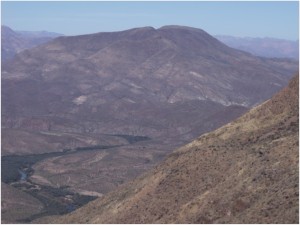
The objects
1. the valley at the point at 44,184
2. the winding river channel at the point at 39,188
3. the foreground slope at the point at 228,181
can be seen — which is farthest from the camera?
the valley at the point at 44,184

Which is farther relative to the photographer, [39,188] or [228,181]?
[39,188]

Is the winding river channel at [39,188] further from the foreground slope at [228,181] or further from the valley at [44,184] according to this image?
the foreground slope at [228,181]

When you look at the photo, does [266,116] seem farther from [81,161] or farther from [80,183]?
[81,161]

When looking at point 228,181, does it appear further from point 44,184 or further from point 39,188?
point 44,184

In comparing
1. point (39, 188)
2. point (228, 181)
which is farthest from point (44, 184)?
point (228, 181)

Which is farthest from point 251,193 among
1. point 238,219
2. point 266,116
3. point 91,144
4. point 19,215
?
point 91,144

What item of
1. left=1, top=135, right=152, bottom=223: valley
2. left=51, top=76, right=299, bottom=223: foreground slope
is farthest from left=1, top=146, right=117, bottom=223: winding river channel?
left=51, top=76, right=299, bottom=223: foreground slope

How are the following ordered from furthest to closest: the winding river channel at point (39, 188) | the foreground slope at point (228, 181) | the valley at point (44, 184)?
the valley at point (44, 184) → the winding river channel at point (39, 188) → the foreground slope at point (228, 181)

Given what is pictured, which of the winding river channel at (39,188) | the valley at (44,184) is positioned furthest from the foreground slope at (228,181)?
the valley at (44,184)

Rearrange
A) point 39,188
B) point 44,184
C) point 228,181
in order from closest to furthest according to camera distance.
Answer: point 228,181 < point 39,188 < point 44,184
